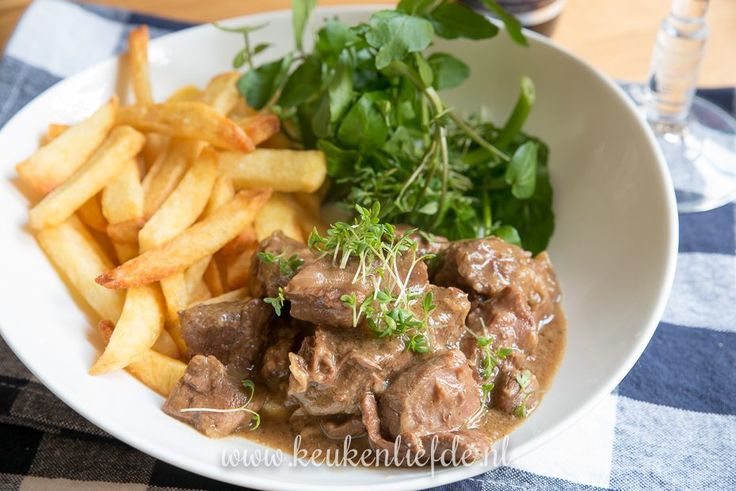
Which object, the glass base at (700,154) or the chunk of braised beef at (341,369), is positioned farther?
the glass base at (700,154)

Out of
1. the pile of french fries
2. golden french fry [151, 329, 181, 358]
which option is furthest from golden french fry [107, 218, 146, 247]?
golden french fry [151, 329, 181, 358]

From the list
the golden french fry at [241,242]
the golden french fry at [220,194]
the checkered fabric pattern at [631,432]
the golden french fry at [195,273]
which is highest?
the golden french fry at [220,194]

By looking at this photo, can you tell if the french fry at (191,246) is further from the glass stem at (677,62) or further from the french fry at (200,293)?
the glass stem at (677,62)

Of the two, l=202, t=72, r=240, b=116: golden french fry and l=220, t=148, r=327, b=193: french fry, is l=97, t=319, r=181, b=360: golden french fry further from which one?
l=202, t=72, r=240, b=116: golden french fry

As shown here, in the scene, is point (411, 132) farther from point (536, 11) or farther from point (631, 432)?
point (536, 11)

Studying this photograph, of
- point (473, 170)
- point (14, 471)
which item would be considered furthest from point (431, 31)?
point (14, 471)

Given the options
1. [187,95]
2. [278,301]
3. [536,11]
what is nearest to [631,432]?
[278,301]

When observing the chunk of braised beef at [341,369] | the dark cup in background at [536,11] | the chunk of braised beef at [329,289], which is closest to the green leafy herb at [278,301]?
the chunk of braised beef at [329,289]

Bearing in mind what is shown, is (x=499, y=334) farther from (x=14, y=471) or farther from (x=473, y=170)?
(x=14, y=471)
